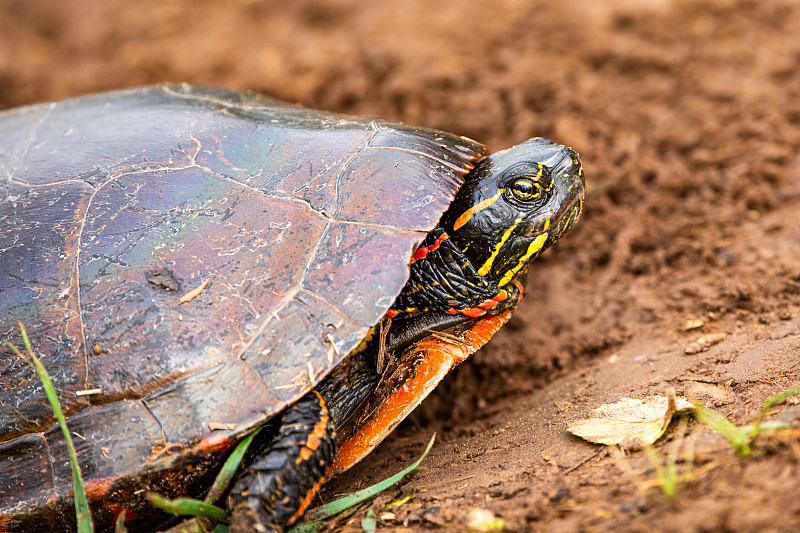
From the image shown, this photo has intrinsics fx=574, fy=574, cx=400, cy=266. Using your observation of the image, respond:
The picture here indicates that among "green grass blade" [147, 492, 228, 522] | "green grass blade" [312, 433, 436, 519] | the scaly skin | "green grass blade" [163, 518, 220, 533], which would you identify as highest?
the scaly skin

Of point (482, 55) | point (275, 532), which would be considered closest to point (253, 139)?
point (275, 532)

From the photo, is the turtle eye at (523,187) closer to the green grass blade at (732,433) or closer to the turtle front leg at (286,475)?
the green grass blade at (732,433)

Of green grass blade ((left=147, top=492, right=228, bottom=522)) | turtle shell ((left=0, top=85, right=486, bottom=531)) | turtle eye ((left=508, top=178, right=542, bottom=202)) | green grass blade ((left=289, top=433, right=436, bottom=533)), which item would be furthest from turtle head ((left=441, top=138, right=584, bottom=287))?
green grass blade ((left=147, top=492, right=228, bottom=522))

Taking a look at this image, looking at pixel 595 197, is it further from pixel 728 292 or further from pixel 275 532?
pixel 275 532

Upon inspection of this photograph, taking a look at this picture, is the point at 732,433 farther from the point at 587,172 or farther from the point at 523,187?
the point at 587,172

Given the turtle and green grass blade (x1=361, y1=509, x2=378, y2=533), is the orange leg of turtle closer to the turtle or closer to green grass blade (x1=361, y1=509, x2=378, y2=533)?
the turtle
